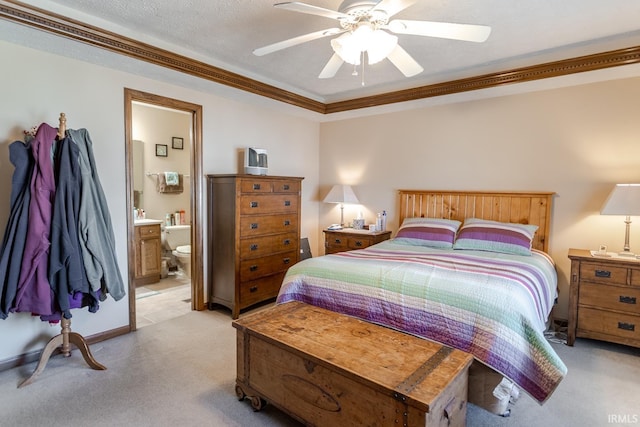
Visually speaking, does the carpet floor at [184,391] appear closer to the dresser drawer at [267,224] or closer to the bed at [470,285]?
the bed at [470,285]

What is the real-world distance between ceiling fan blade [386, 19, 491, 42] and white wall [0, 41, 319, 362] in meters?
2.35

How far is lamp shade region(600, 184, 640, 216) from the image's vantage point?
107 inches

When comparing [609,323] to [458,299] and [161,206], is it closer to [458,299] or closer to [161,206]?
[458,299]

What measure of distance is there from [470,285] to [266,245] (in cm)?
234

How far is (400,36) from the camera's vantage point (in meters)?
2.87

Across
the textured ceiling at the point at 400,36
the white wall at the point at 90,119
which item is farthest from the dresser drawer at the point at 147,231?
the textured ceiling at the point at 400,36

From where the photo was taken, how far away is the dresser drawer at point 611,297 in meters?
2.72

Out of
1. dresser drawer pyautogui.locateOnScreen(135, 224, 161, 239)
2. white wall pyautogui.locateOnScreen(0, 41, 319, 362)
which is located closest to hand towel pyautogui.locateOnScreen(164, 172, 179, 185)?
dresser drawer pyautogui.locateOnScreen(135, 224, 161, 239)

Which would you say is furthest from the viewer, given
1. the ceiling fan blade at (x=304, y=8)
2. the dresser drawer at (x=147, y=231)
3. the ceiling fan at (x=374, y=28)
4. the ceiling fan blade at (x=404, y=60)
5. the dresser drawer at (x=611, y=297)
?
the dresser drawer at (x=147, y=231)

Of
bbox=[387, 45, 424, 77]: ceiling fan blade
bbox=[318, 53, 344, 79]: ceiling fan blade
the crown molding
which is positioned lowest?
bbox=[387, 45, 424, 77]: ceiling fan blade

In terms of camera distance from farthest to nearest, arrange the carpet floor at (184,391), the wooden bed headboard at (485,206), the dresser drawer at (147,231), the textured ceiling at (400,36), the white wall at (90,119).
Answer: the dresser drawer at (147,231) < the wooden bed headboard at (485,206) < the white wall at (90,119) < the textured ceiling at (400,36) < the carpet floor at (184,391)

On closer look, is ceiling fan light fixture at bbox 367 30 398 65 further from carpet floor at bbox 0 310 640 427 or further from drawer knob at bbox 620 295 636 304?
drawer knob at bbox 620 295 636 304

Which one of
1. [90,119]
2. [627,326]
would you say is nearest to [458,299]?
[627,326]

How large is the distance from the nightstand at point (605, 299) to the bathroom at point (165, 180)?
449 cm
